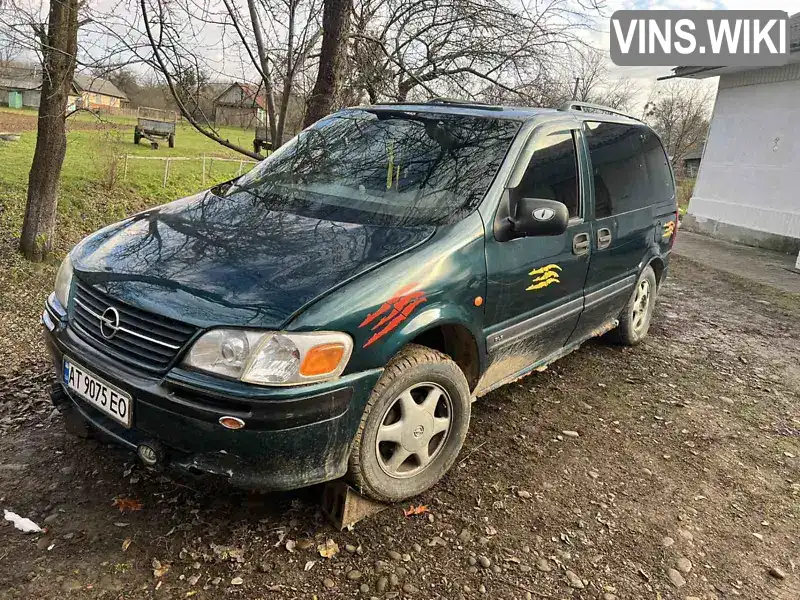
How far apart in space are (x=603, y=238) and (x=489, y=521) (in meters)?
2.05

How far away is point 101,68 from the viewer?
5578 mm

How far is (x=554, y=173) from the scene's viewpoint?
3508 millimetres

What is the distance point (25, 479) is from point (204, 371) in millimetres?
1324

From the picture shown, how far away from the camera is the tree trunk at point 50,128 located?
520 cm

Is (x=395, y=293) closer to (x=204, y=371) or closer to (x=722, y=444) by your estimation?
(x=204, y=371)

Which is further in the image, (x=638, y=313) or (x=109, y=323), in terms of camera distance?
(x=638, y=313)

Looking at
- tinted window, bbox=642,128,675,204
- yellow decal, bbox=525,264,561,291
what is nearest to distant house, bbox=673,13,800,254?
tinted window, bbox=642,128,675,204

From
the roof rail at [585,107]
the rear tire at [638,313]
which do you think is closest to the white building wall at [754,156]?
the rear tire at [638,313]

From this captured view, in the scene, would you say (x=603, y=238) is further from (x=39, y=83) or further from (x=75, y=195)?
(x=75, y=195)

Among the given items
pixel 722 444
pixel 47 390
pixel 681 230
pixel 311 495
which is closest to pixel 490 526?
pixel 311 495

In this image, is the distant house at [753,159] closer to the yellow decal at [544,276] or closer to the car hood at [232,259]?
the yellow decal at [544,276]

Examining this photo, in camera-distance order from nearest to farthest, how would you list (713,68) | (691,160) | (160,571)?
(160,571) → (713,68) → (691,160)

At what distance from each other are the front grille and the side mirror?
1629mm

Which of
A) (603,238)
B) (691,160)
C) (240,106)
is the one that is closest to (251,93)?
(240,106)
